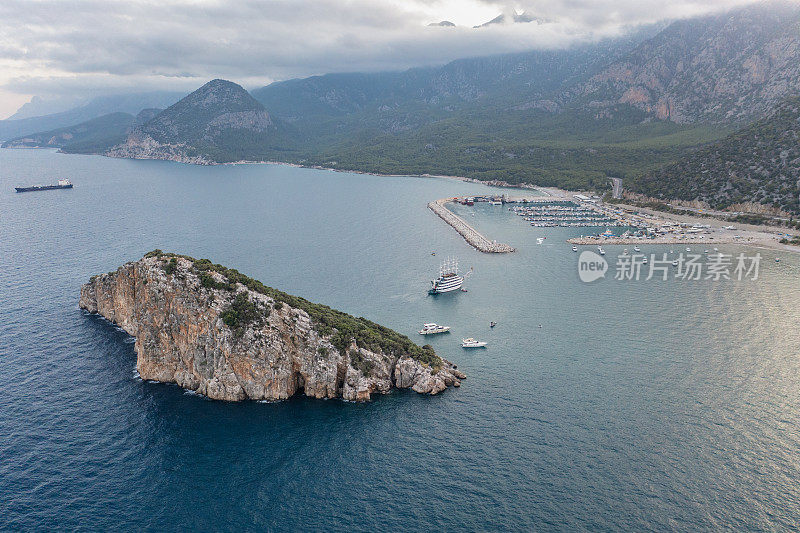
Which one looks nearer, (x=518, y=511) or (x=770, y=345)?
(x=518, y=511)

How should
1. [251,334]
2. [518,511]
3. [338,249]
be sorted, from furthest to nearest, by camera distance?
[338,249] → [251,334] → [518,511]

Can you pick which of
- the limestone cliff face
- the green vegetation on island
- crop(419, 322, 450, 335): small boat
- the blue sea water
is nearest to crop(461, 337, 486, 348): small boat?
the blue sea water

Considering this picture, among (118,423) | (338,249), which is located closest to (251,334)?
(118,423)

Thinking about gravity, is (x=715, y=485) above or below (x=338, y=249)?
below

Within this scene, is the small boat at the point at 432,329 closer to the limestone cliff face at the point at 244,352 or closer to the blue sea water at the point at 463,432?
the blue sea water at the point at 463,432

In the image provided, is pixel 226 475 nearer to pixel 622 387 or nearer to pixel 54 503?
pixel 54 503

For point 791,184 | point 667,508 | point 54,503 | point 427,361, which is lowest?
point 54,503
